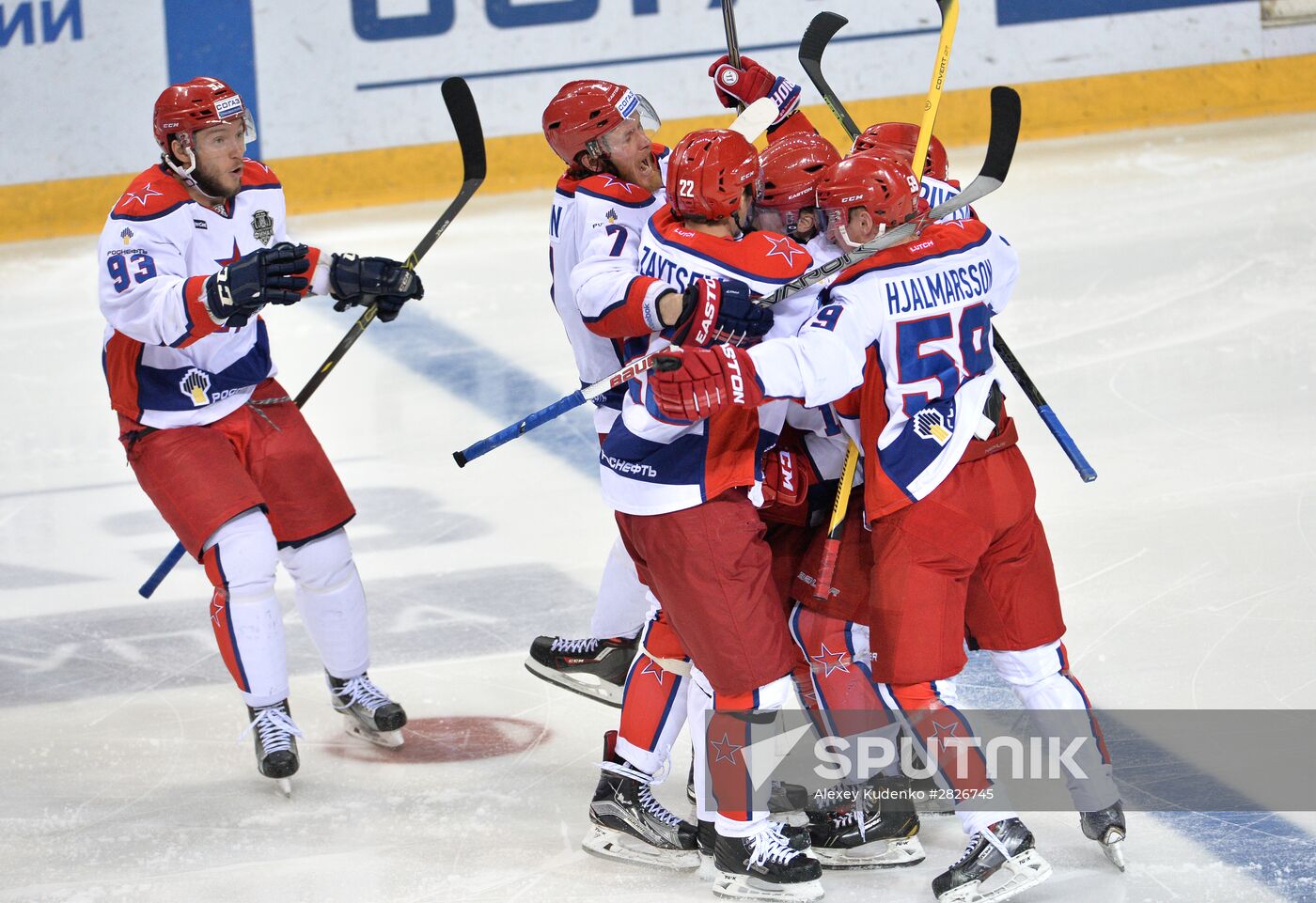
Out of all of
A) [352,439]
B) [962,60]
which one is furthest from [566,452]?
[962,60]

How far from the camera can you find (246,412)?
342cm

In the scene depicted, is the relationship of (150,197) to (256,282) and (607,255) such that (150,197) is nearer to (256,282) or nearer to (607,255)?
(256,282)

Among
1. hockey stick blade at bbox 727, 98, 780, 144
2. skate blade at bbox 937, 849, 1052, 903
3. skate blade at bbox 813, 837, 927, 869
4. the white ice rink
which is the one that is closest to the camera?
skate blade at bbox 937, 849, 1052, 903

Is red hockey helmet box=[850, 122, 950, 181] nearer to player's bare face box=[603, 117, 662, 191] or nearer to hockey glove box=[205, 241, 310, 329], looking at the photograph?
player's bare face box=[603, 117, 662, 191]

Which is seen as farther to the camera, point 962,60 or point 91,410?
point 962,60

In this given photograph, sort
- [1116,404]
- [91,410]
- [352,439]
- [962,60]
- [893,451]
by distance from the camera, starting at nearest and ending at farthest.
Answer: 1. [893,451]
2. [1116,404]
3. [352,439]
4. [91,410]
5. [962,60]

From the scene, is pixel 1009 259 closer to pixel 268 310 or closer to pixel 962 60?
pixel 268 310

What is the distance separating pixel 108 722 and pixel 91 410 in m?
2.46

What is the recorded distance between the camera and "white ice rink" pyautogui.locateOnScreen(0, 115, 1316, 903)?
2928 millimetres

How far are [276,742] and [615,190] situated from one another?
47.0 inches

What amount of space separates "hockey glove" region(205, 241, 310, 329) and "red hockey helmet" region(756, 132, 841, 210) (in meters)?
0.83

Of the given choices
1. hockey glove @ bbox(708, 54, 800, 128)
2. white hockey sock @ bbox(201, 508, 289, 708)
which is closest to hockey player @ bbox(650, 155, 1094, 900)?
hockey glove @ bbox(708, 54, 800, 128)

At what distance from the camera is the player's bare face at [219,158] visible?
327 centimetres

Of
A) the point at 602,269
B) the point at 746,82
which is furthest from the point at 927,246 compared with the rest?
the point at 746,82
